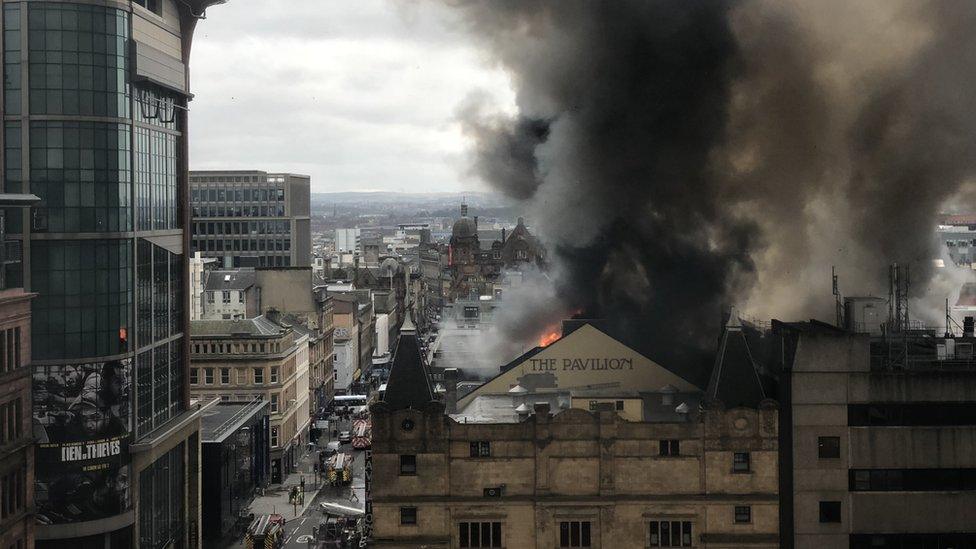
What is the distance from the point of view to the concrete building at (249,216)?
144m

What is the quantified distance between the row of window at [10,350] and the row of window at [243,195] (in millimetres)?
105837

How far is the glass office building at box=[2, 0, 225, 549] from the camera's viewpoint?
160 ft

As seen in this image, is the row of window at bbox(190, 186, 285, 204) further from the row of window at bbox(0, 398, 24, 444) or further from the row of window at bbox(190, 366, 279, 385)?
the row of window at bbox(0, 398, 24, 444)

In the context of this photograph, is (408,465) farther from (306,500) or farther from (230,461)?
(306,500)

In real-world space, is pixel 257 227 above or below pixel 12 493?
above

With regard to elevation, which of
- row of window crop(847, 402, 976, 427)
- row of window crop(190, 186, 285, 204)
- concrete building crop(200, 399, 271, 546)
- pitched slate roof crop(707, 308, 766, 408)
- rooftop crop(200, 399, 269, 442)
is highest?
row of window crop(190, 186, 285, 204)

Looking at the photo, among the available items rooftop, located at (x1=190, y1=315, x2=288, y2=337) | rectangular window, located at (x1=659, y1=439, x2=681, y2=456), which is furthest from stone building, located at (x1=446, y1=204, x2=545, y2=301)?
rectangular window, located at (x1=659, y1=439, x2=681, y2=456)

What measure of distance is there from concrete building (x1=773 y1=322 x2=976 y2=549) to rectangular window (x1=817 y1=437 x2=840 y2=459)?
0.04 meters

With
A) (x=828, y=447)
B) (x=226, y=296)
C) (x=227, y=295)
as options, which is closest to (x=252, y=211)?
(x=227, y=295)

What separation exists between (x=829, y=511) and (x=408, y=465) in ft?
54.1

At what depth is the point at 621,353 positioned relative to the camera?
171 feet

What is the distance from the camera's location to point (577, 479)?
4400cm

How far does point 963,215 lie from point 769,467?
559 ft

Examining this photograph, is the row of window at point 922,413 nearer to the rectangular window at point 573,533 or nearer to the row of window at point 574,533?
the row of window at point 574,533
